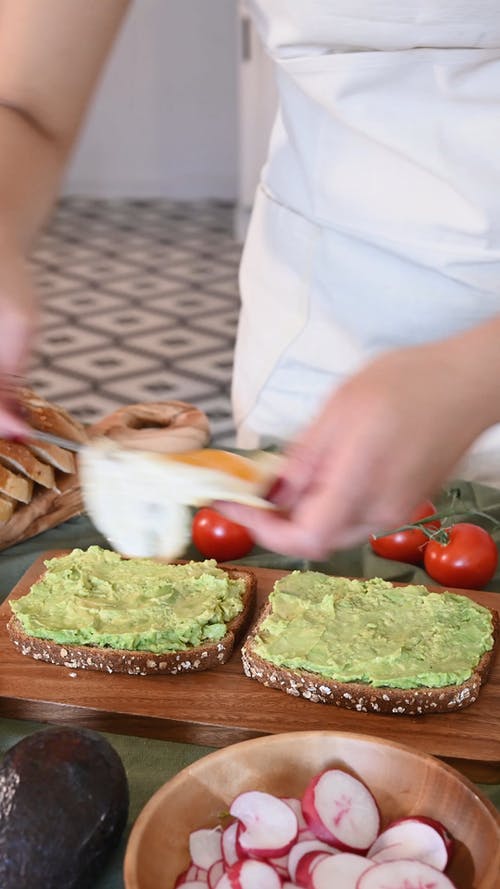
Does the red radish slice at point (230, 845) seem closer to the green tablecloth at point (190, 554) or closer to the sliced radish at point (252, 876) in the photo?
the sliced radish at point (252, 876)

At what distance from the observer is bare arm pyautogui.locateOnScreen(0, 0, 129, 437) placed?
1365 mm

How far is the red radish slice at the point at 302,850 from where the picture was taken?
95 centimetres

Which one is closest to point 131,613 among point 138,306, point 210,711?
point 210,711

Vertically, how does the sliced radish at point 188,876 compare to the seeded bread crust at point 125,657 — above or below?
above

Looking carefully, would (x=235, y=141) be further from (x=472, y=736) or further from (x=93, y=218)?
(x=472, y=736)

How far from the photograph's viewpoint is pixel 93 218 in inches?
293

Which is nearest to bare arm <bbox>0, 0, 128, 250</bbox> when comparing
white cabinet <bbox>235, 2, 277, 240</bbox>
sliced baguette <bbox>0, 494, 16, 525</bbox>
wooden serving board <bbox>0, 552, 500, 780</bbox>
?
sliced baguette <bbox>0, 494, 16, 525</bbox>

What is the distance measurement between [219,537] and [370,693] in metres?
0.43

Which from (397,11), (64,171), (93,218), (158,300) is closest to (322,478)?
(64,171)

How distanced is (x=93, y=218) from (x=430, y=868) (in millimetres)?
6925

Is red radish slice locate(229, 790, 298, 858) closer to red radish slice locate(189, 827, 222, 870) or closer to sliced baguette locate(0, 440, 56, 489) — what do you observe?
red radish slice locate(189, 827, 222, 870)

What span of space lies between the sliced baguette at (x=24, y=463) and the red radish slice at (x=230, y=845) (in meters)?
0.79

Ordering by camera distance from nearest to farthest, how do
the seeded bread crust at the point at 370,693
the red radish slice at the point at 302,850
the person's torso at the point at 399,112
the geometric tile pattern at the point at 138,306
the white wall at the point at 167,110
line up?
the red radish slice at the point at 302,850
the seeded bread crust at the point at 370,693
the person's torso at the point at 399,112
the geometric tile pattern at the point at 138,306
the white wall at the point at 167,110

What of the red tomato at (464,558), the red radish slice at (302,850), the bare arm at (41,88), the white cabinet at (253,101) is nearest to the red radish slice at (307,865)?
the red radish slice at (302,850)
